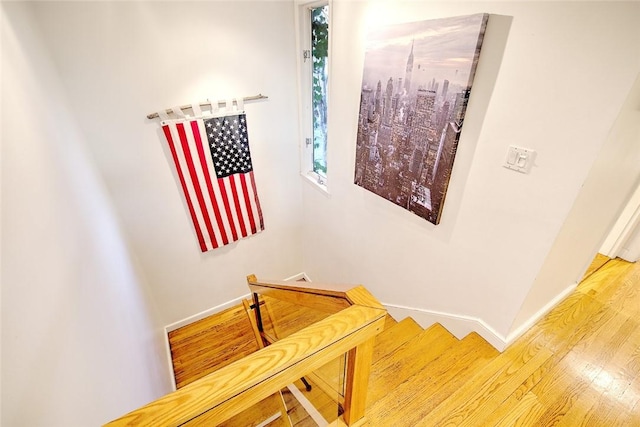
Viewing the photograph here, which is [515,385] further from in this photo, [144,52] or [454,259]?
[144,52]

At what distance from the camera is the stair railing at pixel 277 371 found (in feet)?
2.25

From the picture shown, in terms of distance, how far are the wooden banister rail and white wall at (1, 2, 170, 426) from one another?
355 mm

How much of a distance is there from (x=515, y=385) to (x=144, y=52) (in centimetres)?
317

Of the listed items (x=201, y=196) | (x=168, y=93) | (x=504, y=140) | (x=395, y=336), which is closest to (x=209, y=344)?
(x=201, y=196)

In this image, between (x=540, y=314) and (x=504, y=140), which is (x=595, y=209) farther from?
(x=540, y=314)

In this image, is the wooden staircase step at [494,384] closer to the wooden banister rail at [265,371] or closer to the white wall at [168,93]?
the wooden banister rail at [265,371]

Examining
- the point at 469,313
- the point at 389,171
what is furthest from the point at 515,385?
the point at 389,171

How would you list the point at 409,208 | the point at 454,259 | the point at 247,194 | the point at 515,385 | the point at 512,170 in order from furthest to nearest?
the point at 247,194
the point at 409,208
the point at 454,259
the point at 515,385
the point at 512,170

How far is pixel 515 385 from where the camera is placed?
1.52 meters

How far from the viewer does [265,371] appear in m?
0.76

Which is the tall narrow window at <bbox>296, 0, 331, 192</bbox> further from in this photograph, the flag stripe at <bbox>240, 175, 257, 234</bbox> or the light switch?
the light switch

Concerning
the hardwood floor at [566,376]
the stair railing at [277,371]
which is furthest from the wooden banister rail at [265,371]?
the hardwood floor at [566,376]

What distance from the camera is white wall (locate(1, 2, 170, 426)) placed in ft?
2.59

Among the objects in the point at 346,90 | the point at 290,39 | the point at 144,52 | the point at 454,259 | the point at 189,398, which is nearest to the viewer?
the point at 189,398
